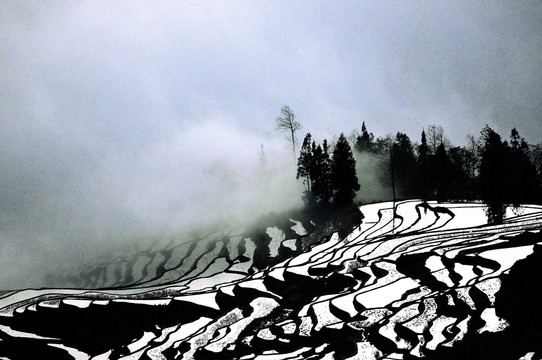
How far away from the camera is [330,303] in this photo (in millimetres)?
30891

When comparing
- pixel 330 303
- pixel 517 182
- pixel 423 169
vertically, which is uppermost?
pixel 423 169

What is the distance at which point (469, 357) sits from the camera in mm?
19234

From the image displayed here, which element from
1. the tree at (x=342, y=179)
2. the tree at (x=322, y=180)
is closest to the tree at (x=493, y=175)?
the tree at (x=342, y=179)

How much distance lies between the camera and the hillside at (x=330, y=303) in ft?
75.9

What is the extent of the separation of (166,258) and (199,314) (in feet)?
92.4

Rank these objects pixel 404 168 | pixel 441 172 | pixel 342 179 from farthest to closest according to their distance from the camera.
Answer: pixel 404 168 → pixel 441 172 → pixel 342 179

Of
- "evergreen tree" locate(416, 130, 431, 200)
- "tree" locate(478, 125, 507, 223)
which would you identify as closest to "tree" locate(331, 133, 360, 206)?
"evergreen tree" locate(416, 130, 431, 200)

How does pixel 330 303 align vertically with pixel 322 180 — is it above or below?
below

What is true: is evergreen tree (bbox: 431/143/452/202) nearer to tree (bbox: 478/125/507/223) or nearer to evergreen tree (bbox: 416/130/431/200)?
evergreen tree (bbox: 416/130/431/200)

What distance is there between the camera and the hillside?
2312cm

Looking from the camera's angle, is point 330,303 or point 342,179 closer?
point 330,303

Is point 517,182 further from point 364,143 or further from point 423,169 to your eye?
point 364,143

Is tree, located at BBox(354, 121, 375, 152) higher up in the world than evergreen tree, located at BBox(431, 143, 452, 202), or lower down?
higher up

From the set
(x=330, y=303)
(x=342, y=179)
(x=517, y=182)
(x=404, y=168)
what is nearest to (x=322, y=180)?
(x=342, y=179)
